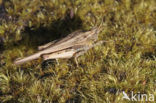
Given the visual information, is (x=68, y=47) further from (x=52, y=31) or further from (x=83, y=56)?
(x=52, y=31)

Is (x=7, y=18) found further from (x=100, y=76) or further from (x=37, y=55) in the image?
(x=100, y=76)

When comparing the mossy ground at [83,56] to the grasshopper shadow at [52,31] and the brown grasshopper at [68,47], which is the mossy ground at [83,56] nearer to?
the grasshopper shadow at [52,31]

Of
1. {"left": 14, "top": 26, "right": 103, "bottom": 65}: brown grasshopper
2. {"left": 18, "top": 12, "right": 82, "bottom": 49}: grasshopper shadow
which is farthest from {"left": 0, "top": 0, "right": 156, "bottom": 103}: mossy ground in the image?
{"left": 14, "top": 26, "right": 103, "bottom": 65}: brown grasshopper

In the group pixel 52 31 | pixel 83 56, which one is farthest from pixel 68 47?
pixel 52 31

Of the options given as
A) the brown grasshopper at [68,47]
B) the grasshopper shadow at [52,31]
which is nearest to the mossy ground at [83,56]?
the grasshopper shadow at [52,31]

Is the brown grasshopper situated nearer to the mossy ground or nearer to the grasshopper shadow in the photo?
the mossy ground

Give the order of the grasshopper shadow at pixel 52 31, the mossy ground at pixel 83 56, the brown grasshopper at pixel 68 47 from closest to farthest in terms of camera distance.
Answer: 1. the mossy ground at pixel 83 56
2. the brown grasshopper at pixel 68 47
3. the grasshopper shadow at pixel 52 31
